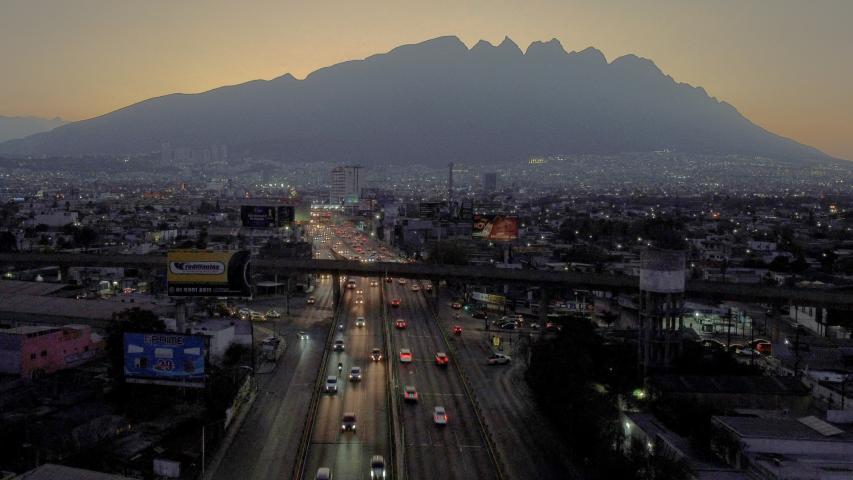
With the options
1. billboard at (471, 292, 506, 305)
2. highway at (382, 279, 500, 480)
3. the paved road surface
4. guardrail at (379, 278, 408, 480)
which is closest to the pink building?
the paved road surface

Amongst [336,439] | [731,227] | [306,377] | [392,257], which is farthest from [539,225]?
[336,439]

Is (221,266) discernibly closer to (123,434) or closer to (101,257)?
(123,434)

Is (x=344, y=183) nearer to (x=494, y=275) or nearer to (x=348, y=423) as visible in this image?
(x=494, y=275)

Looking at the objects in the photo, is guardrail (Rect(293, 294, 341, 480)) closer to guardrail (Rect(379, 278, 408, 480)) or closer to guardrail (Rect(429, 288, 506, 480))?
guardrail (Rect(379, 278, 408, 480))

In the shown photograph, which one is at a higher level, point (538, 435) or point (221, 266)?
point (221, 266)

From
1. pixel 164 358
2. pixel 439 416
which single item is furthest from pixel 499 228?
pixel 164 358

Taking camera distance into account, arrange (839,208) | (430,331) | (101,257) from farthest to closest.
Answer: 1. (839,208)
2. (101,257)
3. (430,331)

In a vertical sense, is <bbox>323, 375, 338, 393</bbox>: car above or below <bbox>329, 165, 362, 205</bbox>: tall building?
below
